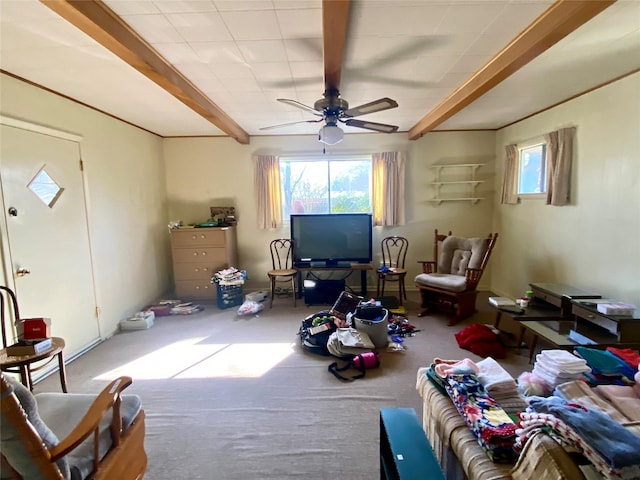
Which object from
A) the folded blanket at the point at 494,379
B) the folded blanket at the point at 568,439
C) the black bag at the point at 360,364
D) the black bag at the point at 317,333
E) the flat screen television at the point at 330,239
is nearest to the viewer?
the folded blanket at the point at 568,439

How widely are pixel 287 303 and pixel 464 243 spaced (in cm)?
258

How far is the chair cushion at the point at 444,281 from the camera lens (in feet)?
11.7

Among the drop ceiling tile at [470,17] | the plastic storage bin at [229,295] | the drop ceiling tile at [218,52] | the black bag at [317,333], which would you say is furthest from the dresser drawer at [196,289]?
the drop ceiling tile at [470,17]

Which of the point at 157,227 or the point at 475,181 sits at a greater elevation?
the point at 475,181

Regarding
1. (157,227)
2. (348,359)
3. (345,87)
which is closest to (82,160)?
(157,227)

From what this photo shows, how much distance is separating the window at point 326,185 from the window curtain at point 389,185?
6.6 inches

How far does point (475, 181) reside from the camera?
4.66 meters

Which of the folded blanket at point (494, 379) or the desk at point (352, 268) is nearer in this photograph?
the folded blanket at point (494, 379)

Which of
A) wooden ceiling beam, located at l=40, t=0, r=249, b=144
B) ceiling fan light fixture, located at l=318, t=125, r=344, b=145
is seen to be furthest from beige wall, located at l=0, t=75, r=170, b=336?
ceiling fan light fixture, located at l=318, t=125, r=344, b=145

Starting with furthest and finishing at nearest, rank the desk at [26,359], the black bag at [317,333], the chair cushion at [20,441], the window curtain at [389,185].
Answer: the window curtain at [389,185], the black bag at [317,333], the desk at [26,359], the chair cushion at [20,441]

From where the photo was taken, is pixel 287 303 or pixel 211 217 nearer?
pixel 287 303

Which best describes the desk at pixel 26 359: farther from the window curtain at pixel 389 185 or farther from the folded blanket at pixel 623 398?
the window curtain at pixel 389 185

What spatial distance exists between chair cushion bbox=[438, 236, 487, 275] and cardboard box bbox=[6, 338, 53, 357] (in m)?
4.11

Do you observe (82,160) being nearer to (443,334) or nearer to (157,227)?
(157,227)
